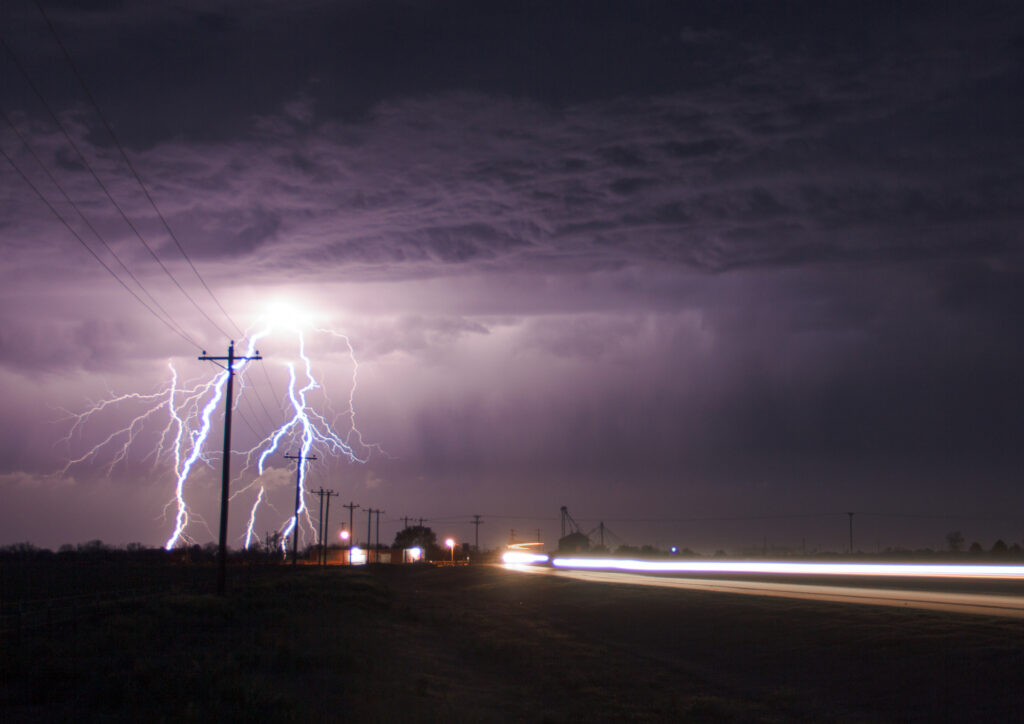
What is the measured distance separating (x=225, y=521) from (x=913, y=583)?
3266cm

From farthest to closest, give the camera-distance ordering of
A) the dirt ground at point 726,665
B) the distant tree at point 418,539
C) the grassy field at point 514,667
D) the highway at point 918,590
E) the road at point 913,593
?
the distant tree at point 418,539, the highway at point 918,590, the road at point 913,593, the dirt ground at point 726,665, the grassy field at point 514,667

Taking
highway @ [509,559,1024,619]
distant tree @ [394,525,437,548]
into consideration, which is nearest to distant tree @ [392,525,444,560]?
distant tree @ [394,525,437,548]

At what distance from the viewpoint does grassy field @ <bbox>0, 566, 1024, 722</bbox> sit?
12984mm

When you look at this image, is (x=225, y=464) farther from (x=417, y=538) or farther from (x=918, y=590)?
(x=417, y=538)

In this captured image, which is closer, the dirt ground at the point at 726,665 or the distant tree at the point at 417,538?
the dirt ground at the point at 726,665

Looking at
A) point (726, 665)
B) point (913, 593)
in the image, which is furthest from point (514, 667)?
point (913, 593)

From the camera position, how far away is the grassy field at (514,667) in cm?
1298

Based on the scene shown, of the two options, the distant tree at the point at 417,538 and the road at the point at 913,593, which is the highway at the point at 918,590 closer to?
the road at the point at 913,593

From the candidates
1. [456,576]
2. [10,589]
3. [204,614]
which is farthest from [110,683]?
[456,576]

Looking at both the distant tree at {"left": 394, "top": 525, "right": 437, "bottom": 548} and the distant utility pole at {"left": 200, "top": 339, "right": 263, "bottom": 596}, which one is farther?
the distant tree at {"left": 394, "top": 525, "right": 437, "bottom": 548}

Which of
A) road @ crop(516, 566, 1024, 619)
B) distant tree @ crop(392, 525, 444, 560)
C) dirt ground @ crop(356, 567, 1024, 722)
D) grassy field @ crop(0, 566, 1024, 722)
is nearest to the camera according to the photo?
grassy field @ crop(0, 566, 1024, 722)

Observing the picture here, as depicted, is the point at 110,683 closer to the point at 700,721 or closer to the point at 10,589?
the point at 700,721

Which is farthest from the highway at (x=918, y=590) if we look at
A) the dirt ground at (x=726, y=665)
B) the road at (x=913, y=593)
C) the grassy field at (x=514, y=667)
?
the grassy field at (x=514, y=667)

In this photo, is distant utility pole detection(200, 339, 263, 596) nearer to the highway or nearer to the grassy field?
the grassy field
